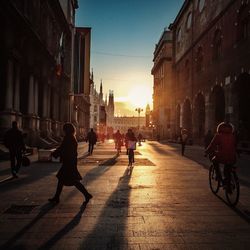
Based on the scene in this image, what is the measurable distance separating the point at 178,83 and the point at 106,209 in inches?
1820

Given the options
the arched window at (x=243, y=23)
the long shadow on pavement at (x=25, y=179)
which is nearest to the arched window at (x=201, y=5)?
the arched window at (x=243, y=23)

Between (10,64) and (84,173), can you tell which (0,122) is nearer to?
(10,64)

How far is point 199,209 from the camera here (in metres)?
7.12

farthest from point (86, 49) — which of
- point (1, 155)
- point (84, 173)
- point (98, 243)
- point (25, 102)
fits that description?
point (98, 243)

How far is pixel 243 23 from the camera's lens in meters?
Result: 27.3

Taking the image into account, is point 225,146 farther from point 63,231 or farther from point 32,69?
point 32,69

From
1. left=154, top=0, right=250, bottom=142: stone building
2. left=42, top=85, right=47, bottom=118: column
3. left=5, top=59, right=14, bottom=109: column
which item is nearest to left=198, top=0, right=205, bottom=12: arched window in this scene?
left=154, top=0, right=250, bottom=142: stone building

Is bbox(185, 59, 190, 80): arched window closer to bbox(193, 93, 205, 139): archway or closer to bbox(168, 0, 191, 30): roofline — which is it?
bbox(193, 93, 205, 139): archway

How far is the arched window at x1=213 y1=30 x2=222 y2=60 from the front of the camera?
3313 centimetres

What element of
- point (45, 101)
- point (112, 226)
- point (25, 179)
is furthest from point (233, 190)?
point (45, 101)

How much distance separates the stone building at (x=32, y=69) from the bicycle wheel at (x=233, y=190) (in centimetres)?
1302

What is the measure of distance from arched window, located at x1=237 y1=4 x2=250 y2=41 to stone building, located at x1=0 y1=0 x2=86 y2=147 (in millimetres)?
14250

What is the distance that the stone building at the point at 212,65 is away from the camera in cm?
2778

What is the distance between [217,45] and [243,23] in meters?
6.79
